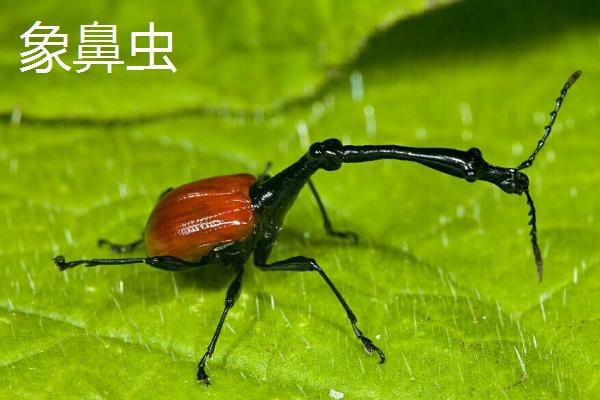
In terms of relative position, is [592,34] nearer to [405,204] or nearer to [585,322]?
[405,204]

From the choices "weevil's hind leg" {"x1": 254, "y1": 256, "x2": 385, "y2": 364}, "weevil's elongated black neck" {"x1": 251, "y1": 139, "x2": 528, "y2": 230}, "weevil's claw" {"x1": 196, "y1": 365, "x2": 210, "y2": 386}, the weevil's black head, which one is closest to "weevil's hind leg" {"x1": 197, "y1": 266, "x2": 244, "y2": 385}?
"weevil's claw" {"x1": 196, "y1": 365, "x2": 210, "y2": 386}

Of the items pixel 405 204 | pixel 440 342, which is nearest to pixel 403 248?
pixel 405 204

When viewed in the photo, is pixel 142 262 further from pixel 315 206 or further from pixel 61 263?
pixel 315 206

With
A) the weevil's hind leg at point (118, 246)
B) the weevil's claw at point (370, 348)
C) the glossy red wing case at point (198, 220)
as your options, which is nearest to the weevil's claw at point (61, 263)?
the glossy red wing case at point (198, 220)

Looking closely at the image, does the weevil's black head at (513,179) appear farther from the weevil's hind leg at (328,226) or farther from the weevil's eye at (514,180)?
the weevil's hind leg at (328,226)

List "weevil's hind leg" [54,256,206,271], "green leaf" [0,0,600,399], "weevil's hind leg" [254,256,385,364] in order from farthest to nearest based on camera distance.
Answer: "weevil's hind leg" [54,256,206,271] < "weevil's hind leg" [254,256,385,364] < "green leaf" [0,0,600,399]

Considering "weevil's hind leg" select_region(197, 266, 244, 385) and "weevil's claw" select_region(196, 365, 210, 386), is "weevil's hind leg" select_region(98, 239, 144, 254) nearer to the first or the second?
"weevil's hind leg" select_region(197, 266, 244, 385)

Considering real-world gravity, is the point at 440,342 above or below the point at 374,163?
below
